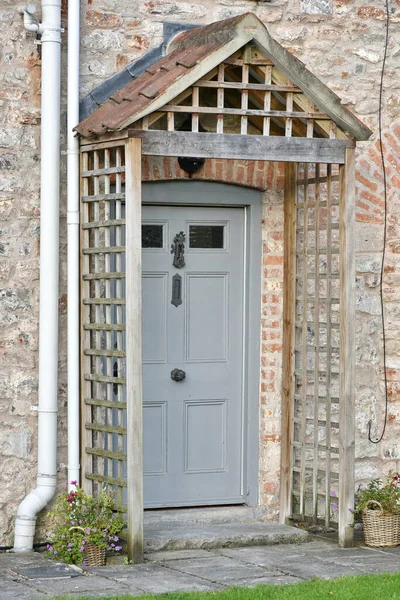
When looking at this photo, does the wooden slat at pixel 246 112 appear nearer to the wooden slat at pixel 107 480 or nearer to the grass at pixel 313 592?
the wooden slat at pixel 107 480

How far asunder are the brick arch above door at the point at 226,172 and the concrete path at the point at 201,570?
8.47ft

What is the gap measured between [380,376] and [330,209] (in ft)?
4.77

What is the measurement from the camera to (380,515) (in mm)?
7965

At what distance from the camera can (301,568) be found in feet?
23.5

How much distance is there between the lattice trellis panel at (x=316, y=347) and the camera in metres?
8.14

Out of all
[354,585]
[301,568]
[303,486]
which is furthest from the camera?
[303,486]

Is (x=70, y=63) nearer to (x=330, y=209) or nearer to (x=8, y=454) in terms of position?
(x=330, y=209)

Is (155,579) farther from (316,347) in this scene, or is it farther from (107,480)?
(316,347)

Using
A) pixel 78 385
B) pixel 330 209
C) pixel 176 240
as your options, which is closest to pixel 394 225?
pixel 330 209

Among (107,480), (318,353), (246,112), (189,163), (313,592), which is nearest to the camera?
(313,592)

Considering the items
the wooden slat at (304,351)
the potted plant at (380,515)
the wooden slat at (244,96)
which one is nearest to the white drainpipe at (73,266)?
the wooden slat at (244,96)

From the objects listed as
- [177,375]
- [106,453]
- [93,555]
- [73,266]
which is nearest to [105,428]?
[106,453]

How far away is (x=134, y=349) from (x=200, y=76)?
1.75 meters

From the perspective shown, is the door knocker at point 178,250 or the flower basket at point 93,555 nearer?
the flower basket at point 93,555
